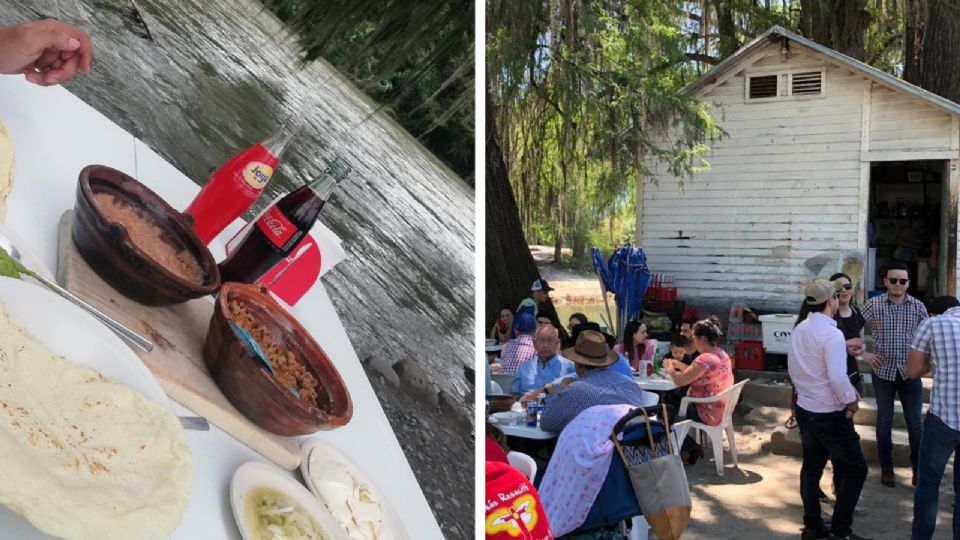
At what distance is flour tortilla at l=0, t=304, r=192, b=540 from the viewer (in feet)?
4.23

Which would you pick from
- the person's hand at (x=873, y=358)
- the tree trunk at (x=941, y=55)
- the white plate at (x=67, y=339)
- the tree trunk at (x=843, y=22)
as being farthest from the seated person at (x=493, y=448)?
the tree trunk at (x=843, y=22)

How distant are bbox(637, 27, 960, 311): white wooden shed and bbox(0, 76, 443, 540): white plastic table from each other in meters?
11.1

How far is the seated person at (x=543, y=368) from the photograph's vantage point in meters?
6.83

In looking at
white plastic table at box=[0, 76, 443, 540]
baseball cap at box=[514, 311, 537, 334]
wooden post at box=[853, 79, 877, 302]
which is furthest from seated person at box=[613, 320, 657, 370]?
white plastic table at box=[0, 76, 443, 540]

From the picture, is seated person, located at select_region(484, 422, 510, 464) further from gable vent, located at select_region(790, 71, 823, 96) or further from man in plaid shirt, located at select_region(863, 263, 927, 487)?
gable vent, located at select_region(790, 71, 823, 96)

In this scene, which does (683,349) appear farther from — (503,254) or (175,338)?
(175,338)

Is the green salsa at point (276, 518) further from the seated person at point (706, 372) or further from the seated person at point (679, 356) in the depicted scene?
the seated person at point (679, 356)

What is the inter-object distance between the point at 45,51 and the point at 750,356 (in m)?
10.8

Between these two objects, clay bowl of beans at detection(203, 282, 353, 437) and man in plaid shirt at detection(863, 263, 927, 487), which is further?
man in plaid shirt at detection(863, 263, 927, 487)

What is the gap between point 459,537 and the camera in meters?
2.16

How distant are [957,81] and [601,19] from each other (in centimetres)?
674

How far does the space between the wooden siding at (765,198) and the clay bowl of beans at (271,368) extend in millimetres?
11772

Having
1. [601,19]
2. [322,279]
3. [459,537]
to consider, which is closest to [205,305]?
[322,279]

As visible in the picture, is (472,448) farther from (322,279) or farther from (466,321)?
(322,279)
